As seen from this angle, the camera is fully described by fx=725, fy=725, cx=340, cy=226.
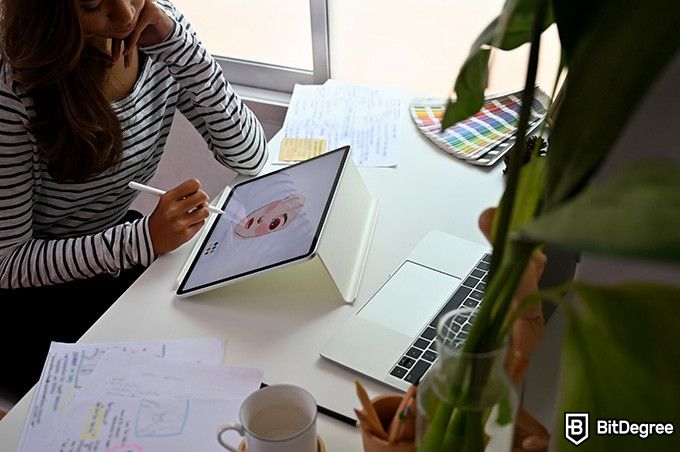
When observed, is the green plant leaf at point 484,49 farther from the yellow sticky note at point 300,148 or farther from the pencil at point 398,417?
the yellow sticky note at point 300,148

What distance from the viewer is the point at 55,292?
1.26 m

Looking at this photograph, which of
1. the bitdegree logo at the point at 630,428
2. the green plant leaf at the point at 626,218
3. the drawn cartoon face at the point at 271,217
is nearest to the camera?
the green plant leaf at the point at 626,218

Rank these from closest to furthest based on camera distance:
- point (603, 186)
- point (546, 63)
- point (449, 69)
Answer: point (603, 186)
point (546, 63)
point (449, 69)

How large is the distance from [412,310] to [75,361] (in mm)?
434

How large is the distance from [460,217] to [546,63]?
1.84 ft

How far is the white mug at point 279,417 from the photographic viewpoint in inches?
27.5

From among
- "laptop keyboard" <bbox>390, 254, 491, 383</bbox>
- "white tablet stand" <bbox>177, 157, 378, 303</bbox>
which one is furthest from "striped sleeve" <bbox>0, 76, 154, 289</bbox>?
"laptop keyboard" <bbox>390, 254, 491, 383</bbox>

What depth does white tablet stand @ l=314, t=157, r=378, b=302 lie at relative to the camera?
3.19ft

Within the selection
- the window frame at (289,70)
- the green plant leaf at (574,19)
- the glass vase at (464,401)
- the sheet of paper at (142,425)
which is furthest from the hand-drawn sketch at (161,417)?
the window frame at (289,70)

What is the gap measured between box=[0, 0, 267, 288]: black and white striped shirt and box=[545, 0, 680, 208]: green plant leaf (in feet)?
2.73

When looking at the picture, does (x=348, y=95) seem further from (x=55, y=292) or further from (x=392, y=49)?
(x=55, y=292)

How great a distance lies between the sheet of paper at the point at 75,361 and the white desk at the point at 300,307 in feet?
0.06

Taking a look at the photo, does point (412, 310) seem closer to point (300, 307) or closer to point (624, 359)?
point (300, 307)

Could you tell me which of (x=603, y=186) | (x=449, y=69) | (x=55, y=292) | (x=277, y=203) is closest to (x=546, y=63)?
(x=449, y=69)
